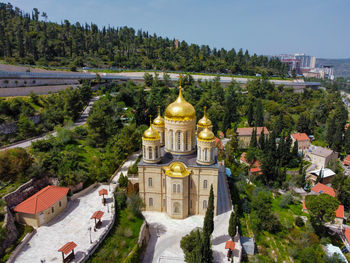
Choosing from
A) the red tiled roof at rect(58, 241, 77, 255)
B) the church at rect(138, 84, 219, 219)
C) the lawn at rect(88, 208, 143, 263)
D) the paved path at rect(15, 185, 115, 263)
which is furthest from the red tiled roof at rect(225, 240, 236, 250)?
the red tiled roof at rect(58, 241, 77, 255)

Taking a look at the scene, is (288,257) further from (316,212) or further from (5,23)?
(5,23)

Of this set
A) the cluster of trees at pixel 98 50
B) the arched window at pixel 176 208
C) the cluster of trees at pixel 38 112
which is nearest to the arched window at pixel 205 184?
the arched window at pixel 176 208

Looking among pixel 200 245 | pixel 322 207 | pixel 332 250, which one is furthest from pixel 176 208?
pixel 332 250

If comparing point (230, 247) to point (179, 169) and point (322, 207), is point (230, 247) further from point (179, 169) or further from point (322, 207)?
point (322, 207)

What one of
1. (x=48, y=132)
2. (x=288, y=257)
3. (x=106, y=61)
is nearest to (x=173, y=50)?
(x=106, y=61)

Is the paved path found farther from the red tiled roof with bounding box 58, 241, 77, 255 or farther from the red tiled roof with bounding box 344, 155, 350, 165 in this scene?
the red tiled roof with bounding box 344, 155, 350, 165
